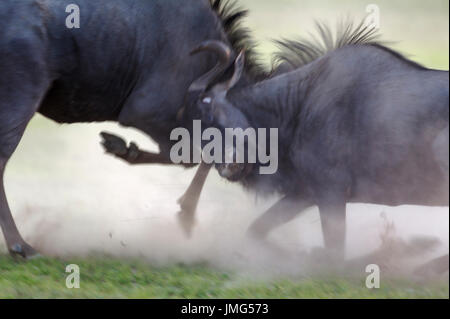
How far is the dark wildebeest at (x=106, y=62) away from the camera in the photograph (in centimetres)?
714

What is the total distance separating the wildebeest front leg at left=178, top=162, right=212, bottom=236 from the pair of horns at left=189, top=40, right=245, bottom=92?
1004mm

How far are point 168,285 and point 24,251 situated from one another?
1.35 m

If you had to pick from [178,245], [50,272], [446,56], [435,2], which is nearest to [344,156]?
[178,245]

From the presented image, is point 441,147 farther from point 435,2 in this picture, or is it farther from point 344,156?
point 435,2

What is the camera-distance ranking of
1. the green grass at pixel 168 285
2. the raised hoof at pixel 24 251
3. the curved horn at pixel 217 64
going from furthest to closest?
the curved horn at pixel 217 64, the raised hoof at pixel 24 251, the green grass at pixel 168 285

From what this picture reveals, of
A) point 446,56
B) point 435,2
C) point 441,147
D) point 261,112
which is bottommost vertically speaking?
point 441,147

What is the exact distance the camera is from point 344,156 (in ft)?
22.1

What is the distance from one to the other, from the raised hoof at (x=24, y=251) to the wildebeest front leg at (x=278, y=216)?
1.80 metres

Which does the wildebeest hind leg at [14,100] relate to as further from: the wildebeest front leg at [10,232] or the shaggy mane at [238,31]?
the shaggy mane at [238,31]

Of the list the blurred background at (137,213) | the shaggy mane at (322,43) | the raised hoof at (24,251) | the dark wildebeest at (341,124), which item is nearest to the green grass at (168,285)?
the raised hoof at (24,251)

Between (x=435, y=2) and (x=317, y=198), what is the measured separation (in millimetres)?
17130

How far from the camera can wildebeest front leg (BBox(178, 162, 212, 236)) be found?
810 centimetres

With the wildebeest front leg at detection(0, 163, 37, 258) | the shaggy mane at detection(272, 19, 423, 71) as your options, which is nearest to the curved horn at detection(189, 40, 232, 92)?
the shaggy mane at detection(272, 19, 423, 71)
